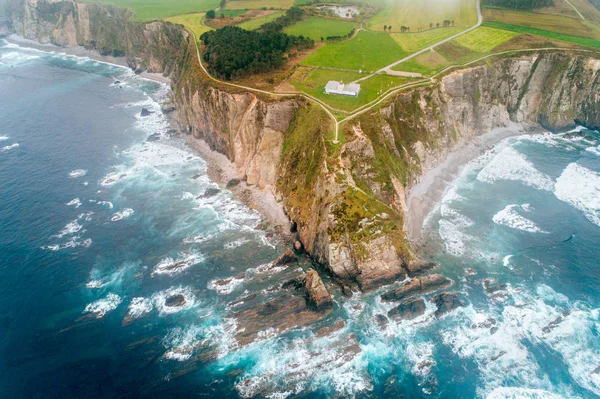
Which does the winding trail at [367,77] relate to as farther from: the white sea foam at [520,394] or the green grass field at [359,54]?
the white sea foam at [520,394]

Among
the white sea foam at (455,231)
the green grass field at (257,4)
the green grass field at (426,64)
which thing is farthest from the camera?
the green grass field at (257,4)

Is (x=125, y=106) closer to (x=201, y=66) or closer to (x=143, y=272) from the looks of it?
(x=201, y=66)

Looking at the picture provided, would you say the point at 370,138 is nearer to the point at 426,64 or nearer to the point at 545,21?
the point at 426,64

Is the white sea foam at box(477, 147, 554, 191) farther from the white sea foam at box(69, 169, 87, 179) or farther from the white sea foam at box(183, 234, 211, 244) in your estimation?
the white sea foam at box(69, 169, 87, 179)

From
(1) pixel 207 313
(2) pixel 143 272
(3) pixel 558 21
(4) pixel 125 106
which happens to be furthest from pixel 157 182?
(3) pixel 558 21

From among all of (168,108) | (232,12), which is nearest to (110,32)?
(232,12)

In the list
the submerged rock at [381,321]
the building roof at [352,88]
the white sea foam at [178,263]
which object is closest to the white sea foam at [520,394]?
the submerged rock at [381,321]
